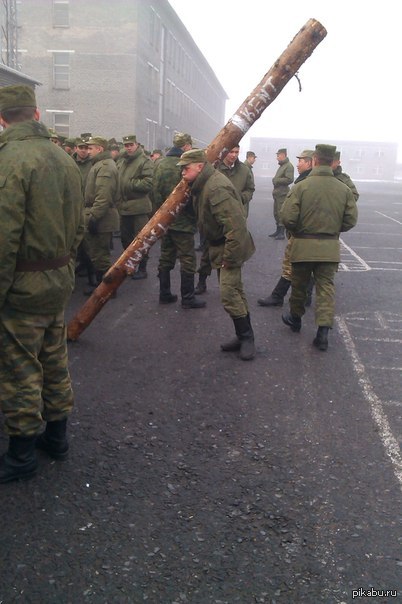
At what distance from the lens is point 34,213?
3.16 meters

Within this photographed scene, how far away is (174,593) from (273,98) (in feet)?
14.7

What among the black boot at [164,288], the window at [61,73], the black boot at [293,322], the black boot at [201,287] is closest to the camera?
the black boot at [293,322]

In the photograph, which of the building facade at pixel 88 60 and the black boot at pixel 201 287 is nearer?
the black boot at pixel 201 287

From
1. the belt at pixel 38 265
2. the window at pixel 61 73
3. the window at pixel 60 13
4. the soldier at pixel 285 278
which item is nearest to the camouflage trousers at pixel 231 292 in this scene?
the soldier at pixel 285 278

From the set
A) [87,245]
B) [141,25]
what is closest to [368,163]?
[141,25]

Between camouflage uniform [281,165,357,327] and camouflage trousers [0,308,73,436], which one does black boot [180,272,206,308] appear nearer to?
camouflage uniform [281,165,357,327]

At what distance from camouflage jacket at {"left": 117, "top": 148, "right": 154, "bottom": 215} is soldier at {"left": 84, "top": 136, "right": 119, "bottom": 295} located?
0.89 m

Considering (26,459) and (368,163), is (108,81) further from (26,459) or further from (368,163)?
(368,163)

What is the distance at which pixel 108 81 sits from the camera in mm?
31062

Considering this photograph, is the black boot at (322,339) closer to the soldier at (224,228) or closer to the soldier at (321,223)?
the soldier at (321,223)

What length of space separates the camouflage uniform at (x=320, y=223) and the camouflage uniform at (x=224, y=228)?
2.19 ft

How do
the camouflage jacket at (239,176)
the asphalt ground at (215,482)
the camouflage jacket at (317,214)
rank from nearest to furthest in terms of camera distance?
the asphalt ground at (215,482) < the camouflage jacket at (317,214) < the camouflage jacket at (239,176)

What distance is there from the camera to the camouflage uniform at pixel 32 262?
3.08m

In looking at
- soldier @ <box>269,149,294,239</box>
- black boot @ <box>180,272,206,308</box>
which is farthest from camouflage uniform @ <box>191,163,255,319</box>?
soldier @ <box>269,149,294,239</box>
